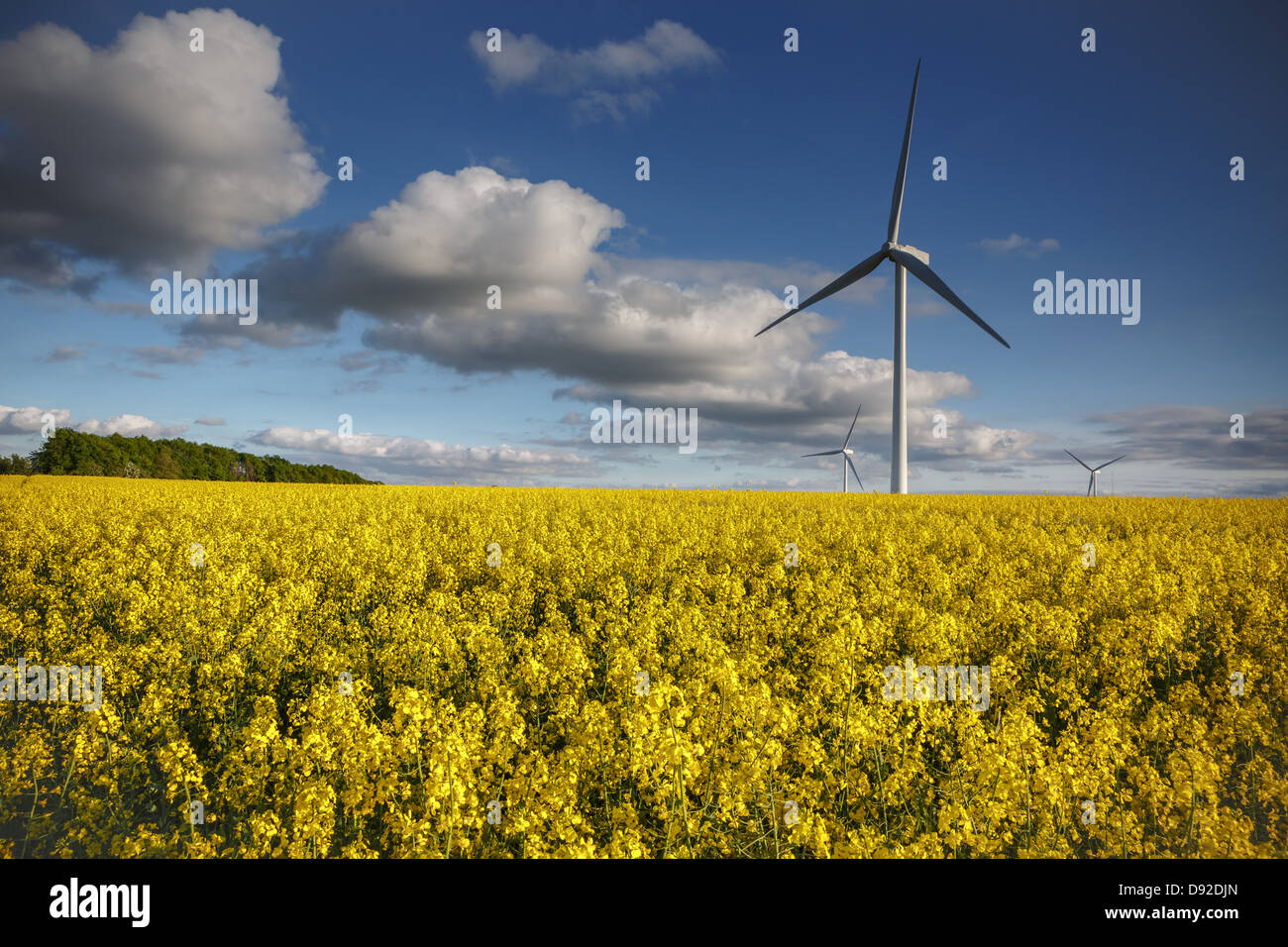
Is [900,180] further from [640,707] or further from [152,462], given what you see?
[152,462]

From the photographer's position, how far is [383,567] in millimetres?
12797

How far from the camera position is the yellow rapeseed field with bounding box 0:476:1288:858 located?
180 inches

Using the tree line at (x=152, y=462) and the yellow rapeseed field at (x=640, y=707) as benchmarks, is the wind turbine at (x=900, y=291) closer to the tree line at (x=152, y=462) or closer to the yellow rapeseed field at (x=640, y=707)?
the yellow rapeseed field at (x=640, y=707)

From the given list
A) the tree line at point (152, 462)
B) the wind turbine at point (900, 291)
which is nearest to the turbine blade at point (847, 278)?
the wind turbine at point (900, 291)

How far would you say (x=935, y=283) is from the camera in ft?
127

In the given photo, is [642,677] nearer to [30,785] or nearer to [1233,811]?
[1233,811]

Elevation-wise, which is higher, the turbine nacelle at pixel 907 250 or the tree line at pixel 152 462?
the turbine nacelle at pixel 907 250

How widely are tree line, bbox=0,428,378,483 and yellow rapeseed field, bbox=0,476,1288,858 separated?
68.8m

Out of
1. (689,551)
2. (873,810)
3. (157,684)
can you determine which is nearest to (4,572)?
(157,684)

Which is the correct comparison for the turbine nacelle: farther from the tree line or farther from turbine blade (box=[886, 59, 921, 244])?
the tree line

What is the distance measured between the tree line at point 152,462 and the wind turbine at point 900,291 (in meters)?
66.3

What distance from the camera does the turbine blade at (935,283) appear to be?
127 ft

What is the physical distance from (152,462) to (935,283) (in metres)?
102
